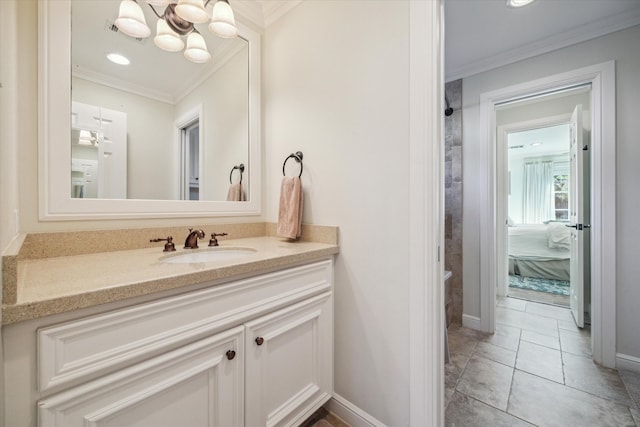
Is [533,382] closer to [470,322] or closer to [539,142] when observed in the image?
[470,322]

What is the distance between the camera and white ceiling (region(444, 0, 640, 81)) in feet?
5.30

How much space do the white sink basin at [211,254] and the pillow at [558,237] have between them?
4582 mm

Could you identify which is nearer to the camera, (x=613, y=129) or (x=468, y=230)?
(x=613, y=129)

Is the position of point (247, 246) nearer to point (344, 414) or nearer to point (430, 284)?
point (430, 284)

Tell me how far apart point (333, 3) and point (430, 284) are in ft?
4.79

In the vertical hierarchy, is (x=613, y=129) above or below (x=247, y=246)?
above

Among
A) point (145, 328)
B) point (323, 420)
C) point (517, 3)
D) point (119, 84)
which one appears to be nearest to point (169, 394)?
point (145, 328)

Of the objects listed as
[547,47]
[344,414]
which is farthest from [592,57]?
[344,414]

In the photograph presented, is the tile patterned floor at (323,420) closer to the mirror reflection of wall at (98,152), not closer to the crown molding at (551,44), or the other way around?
the mirror reflection of wall at (98,152)

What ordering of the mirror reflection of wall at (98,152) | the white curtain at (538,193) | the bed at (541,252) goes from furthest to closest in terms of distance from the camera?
the white curtain at (538,193) → the bed at (541,252) → the mirror reflection of wall at (98,152)

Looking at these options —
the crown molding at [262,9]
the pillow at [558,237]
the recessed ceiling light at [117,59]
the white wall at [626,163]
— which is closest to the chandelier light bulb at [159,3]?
the recessed ceiling light at [117,59]

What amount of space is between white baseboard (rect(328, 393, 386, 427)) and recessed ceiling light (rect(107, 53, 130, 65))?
1.95 meters

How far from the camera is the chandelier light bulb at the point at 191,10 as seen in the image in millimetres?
1216

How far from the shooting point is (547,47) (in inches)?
76.0
